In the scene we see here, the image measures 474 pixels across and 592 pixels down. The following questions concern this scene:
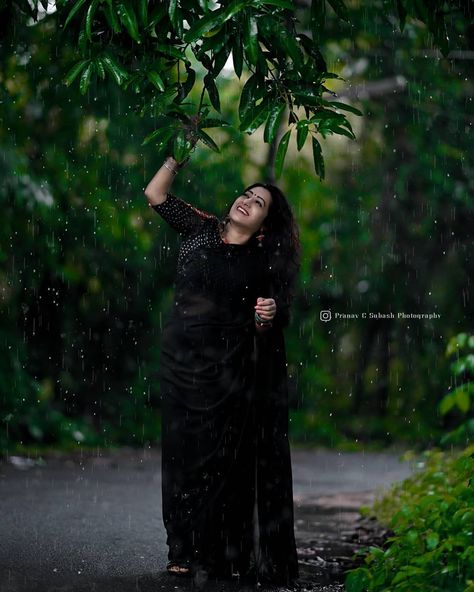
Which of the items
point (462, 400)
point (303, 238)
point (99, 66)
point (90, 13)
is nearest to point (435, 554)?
point (462, 400)

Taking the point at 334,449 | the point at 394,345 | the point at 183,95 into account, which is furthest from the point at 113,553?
the point at 394,345

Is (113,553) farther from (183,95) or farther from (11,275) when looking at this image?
(11,275)

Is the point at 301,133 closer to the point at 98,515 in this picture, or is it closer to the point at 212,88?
the point at 212,88

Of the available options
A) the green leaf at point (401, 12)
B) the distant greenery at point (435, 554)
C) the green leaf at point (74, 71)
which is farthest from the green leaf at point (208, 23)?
the distant greenery at point (435, 554)

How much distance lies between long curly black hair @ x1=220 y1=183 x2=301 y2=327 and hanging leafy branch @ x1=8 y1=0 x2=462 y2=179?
1.01 meters

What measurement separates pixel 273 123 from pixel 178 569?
8.97 ft

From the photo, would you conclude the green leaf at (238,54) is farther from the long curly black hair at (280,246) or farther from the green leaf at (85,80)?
the long curly black hair at (280,246)

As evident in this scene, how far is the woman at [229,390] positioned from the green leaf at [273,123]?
1198 millimetres

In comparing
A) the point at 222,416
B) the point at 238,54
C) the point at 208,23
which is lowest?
the point at 222,416

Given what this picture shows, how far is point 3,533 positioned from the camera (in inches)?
286

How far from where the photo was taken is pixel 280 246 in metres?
6.14

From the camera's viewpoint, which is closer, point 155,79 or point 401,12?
point 155,79

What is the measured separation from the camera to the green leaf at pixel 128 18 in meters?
4.61

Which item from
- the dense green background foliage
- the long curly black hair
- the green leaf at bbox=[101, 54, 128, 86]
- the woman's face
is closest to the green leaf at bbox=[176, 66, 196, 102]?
the green leaf at bbox=[101, 54, 128, 86]
